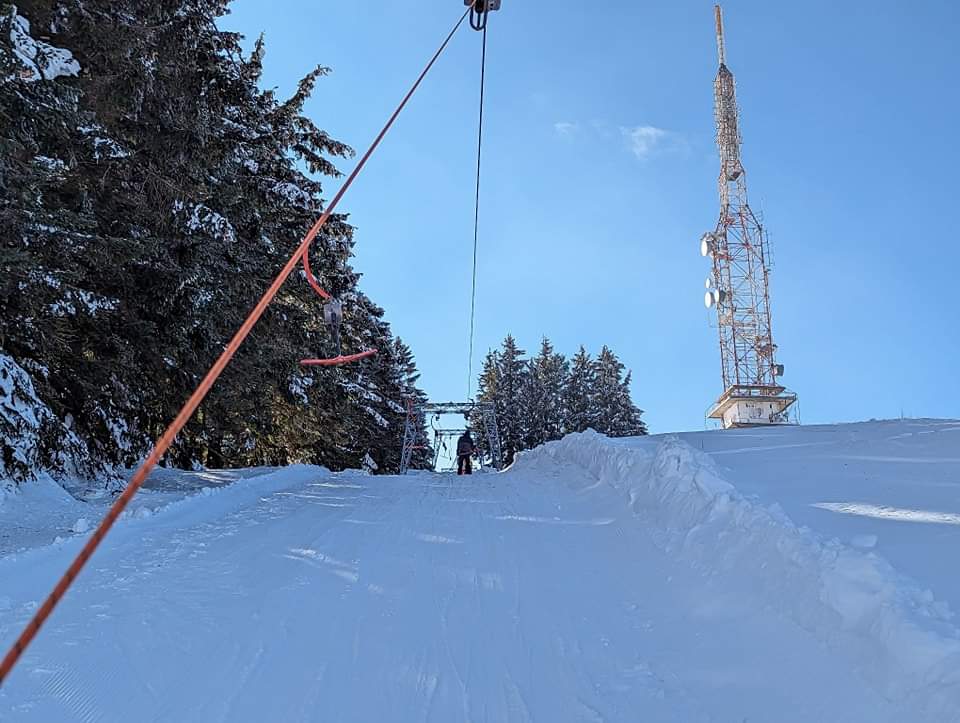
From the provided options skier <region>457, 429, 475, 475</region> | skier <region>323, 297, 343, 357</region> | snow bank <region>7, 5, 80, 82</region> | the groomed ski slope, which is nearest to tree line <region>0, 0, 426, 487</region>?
snow bank <region>7, 5, 80, 82</region>

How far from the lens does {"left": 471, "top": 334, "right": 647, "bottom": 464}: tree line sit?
4744cm

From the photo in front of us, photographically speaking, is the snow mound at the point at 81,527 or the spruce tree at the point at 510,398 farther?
the spruce tree at the point at 510,398

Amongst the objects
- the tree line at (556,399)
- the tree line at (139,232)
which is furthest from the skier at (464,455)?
the tree line at (556,399)

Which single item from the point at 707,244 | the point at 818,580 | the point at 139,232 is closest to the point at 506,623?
the point at 818,580

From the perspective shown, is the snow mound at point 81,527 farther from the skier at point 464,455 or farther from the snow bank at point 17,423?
the skier at point 464,455

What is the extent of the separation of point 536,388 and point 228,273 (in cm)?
4077

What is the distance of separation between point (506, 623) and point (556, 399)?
150 ft

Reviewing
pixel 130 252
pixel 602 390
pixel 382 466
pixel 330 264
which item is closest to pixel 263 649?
pixel 130 252

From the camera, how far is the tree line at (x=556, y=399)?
47438 mm

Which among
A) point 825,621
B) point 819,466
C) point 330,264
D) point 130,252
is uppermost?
point 330,264

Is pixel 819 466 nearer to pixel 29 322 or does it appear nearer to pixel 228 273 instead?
pixel 228 273

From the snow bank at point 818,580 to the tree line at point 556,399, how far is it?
38195 millimetres

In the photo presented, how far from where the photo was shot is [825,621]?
3.84 meters

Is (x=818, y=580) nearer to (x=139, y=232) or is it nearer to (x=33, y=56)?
(x=33, y=56)
